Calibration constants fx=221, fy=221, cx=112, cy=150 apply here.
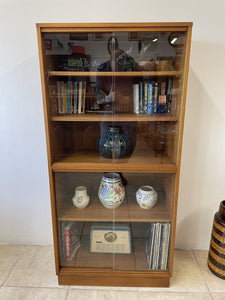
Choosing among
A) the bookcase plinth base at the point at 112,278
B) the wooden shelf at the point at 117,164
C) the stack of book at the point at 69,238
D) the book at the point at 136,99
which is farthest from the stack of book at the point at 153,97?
the bookcase plinth base at the point at 112,278

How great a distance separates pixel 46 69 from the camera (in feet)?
3.91

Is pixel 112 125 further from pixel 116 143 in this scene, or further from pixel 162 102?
Answer: pixel 162 102

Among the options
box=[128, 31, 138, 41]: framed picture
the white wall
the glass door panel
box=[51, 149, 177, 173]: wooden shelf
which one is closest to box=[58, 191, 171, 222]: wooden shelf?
the glass door panel

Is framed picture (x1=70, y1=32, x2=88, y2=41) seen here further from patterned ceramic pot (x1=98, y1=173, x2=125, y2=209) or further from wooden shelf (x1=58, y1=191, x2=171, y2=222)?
wooden shelf (x1=58, y1=191, x2=171, y2=222)

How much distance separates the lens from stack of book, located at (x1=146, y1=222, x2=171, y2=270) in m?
1.39

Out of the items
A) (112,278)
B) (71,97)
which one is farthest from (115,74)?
(112,278)

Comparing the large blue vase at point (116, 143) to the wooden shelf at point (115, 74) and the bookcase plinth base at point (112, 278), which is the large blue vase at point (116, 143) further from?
the bookcase plinth base at point (112, 278)

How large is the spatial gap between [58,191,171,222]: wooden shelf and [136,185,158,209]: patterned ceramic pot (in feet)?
0.11

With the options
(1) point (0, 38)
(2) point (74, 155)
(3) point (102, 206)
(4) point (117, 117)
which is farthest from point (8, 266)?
(1) point (0, 38)

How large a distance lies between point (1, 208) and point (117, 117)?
1215 millimetres

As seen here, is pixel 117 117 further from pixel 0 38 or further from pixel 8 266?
pixel 8 266

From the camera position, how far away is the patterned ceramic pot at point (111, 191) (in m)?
1.38

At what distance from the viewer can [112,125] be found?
4.35 feet

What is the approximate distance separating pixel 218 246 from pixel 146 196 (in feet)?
1.98
